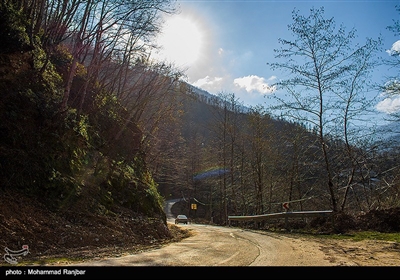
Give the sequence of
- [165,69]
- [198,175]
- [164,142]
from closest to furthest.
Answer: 1. [165,69]
2. [164,142]
3. [198,175]

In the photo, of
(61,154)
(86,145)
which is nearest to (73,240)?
(61,154)

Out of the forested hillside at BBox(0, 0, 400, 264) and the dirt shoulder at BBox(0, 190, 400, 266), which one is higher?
the forested hillside at BBox(0, 0, 400, 264)

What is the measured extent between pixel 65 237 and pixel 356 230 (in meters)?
10.0

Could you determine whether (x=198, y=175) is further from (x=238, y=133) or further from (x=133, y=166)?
(x=133, y=166)

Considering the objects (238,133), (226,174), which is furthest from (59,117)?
(226,174)

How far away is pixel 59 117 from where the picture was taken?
10391mm
